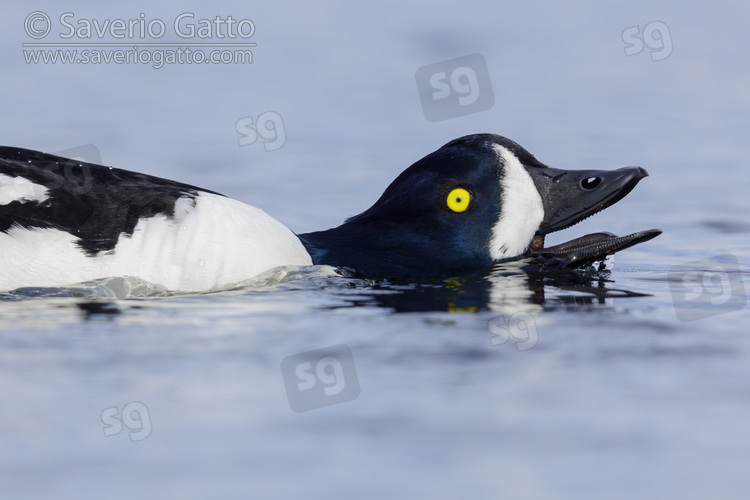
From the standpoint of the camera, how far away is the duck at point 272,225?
6312 mm

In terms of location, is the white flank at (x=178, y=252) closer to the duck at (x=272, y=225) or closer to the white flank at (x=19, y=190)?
the duck at (x=272, y=225)

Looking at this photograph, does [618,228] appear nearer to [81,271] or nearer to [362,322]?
[362,322]

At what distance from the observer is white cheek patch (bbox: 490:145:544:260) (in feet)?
24.3

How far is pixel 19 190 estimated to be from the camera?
251 inches

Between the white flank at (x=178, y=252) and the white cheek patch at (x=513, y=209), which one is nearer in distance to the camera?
the white flank at (x=178, y=252)

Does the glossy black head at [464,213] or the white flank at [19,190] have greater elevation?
the white flank at [19,190]

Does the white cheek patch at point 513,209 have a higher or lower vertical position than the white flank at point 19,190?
lower

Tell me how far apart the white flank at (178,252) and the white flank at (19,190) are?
0.18 m

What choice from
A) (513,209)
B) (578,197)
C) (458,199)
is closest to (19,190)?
(458,199)

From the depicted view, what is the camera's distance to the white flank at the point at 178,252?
6.28 metres

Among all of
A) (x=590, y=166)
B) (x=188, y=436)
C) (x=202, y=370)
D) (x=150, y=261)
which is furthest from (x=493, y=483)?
(x=590, y=166)

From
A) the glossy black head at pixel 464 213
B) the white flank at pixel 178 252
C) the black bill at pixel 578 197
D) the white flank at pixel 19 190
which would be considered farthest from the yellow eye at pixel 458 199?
the white flank at pixel 19 190

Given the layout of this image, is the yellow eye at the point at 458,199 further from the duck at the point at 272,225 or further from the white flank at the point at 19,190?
the white flank at the point at 19,190

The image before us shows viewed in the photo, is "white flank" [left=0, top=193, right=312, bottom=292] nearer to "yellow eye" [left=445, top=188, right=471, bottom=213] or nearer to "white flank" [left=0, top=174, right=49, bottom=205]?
"white flank" [left=0, top=174, right=49, bottom=205]
